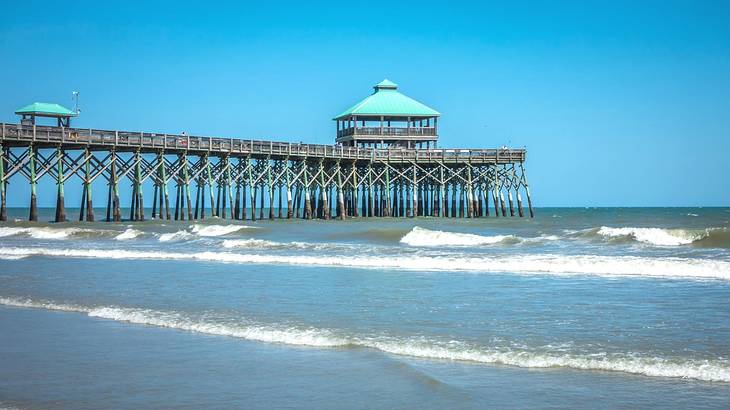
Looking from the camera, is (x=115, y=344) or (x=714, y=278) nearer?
(x=115, y=344)

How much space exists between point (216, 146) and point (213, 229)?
6.83m

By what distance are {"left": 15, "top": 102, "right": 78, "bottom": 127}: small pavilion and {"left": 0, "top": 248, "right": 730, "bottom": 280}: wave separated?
17948 millimetres

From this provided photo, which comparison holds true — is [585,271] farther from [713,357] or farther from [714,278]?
[713,357]

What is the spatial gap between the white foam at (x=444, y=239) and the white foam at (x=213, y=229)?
8960mm

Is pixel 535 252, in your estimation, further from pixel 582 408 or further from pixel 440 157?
pixel 440 157

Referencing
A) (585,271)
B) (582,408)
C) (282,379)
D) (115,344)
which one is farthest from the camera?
(585,271)

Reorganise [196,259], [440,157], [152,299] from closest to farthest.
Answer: [152,299] < [196,259] < [440,157]

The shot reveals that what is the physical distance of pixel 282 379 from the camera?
7.80 metres

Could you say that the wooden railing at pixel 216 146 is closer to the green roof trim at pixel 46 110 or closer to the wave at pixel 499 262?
the green roof trim at pixel 46 110

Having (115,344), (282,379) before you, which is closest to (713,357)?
(282,379)

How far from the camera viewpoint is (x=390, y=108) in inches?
2074

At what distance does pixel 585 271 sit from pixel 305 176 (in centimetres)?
2958

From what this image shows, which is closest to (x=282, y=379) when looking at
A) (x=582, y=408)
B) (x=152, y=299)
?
(x=582, y=408)

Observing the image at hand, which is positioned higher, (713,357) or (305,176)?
(305,176)
